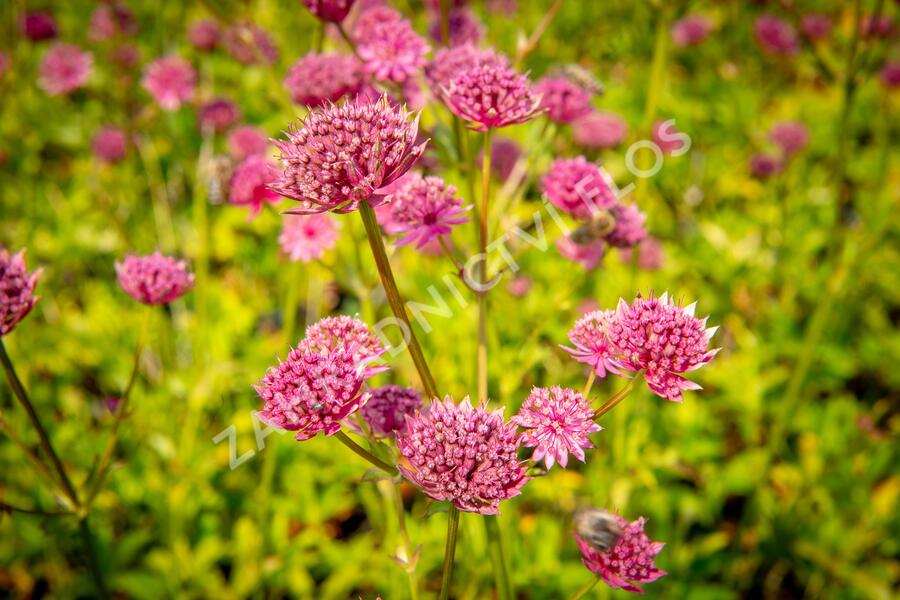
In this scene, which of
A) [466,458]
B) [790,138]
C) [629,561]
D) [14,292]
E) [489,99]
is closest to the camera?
[466,458]

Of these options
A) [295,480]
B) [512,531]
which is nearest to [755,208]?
→ [512,531]

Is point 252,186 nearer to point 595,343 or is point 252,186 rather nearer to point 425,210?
point 425,210

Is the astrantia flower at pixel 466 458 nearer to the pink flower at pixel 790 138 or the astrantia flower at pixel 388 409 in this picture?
the astrantia flower at pixel 388 409

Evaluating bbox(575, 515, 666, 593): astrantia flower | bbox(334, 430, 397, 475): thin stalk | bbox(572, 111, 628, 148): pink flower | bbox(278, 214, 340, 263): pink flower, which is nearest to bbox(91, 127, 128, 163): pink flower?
bbox(278, 214, 340, 263): pink flower

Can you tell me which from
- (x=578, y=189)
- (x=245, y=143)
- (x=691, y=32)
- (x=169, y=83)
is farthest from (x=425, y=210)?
(x=691, y=32)

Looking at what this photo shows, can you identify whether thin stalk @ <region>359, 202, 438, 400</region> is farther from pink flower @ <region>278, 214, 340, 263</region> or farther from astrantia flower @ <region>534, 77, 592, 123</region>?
astrantia flower @ <region>534, 77, 592, 123</region>

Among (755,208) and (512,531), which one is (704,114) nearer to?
(755,208)

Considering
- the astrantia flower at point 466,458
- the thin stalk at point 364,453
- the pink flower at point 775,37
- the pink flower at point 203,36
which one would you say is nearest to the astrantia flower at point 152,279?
the thin stalk at point 364,453
